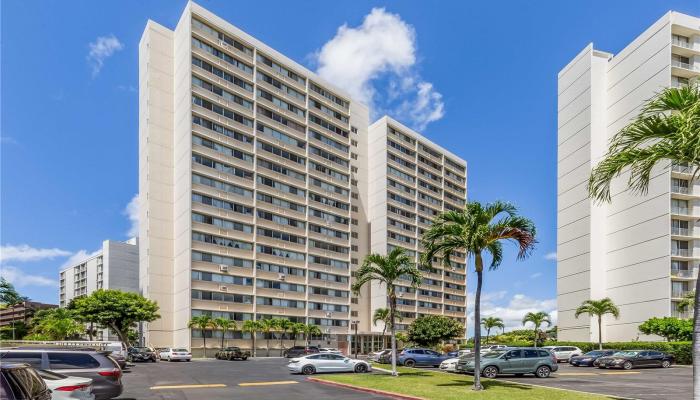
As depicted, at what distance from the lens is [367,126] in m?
111

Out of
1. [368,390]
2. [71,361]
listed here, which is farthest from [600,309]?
[71,361]

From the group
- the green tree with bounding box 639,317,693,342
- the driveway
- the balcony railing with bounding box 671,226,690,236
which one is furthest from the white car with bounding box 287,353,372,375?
the balcony railing with bounding box 671,226,690,236

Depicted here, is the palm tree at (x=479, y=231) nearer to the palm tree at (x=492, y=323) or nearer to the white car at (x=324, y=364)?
the white car at (x=324, y=364)

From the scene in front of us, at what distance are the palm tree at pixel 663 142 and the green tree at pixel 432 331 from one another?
5888cm

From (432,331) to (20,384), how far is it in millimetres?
64885

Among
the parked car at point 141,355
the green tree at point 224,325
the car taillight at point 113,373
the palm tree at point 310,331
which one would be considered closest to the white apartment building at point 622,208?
the palm tree at point 310,331

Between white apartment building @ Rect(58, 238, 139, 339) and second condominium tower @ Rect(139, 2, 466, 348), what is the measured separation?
65.7m

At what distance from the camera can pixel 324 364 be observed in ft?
113

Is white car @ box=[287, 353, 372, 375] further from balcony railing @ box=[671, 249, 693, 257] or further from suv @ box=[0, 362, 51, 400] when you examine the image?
balcony railing @ box=[671, 249, 693, 257]

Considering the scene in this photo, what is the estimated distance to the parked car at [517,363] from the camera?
31.5 meters

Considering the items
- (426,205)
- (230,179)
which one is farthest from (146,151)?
(426,205)

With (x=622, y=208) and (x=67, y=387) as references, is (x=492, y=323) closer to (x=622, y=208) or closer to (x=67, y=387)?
(x=622, y=208)

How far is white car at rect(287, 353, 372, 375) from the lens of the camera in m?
34.3

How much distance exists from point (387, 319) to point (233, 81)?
43.5 m
